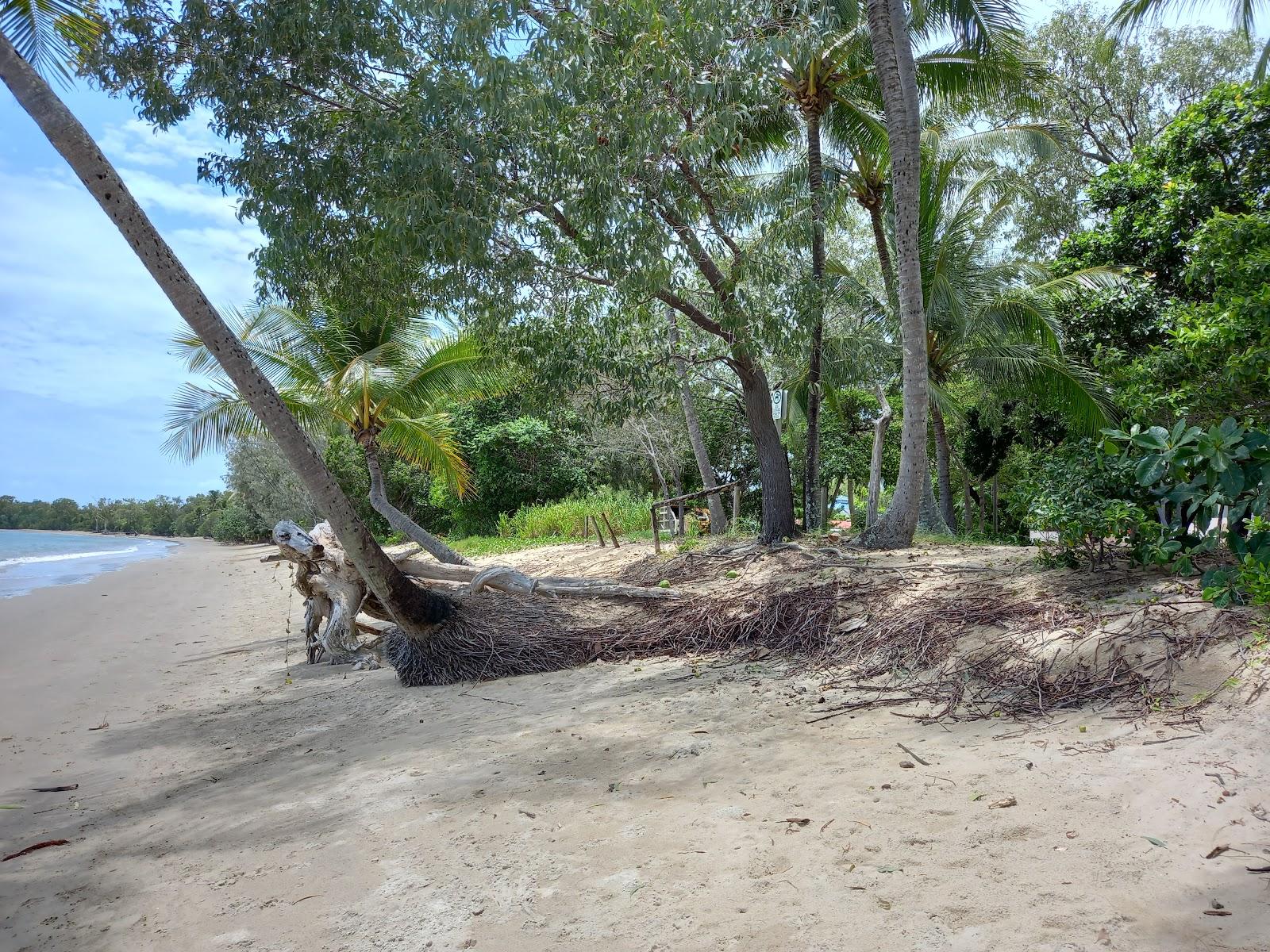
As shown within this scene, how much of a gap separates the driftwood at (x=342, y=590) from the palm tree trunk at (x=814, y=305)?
13.1ft

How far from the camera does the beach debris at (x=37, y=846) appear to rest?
3.89 metres

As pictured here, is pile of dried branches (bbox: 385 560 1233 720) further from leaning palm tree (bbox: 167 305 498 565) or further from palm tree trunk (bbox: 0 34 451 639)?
leaning palm tree (bbox: 167 305 498 565)

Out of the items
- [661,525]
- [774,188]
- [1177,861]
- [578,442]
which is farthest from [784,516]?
[578,442]

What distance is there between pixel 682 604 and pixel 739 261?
4267 mm

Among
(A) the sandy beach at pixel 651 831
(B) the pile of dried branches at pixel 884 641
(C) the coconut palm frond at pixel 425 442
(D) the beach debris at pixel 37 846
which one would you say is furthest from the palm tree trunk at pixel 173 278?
(C) the coconut palm frond at pixel 425 442

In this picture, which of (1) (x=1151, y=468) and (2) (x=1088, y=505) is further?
(2) (x=1088, y=505)

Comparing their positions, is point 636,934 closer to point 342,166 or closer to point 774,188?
point 342,166

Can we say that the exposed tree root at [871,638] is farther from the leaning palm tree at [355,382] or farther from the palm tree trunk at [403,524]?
the leaning palm tree at [355,382]

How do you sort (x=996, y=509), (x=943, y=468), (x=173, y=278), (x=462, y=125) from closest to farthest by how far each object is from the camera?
(x=173, y=278) < (x=462, y=125) < (x=943, y=468) < (x=996, y=509)

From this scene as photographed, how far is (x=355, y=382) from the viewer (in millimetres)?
14008

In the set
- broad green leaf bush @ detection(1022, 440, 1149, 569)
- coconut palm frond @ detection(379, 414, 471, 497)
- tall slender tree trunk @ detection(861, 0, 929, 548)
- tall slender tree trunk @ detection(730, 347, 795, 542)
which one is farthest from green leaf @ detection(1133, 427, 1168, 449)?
coconut palm frond @ detection(379, 414, 471, 497)

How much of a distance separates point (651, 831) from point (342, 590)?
5.91m

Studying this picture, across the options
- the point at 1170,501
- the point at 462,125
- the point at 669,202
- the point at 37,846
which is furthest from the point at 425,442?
the point at 1170,501

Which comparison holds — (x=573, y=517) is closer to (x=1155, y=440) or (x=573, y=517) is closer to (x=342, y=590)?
(x=342, y=590)
